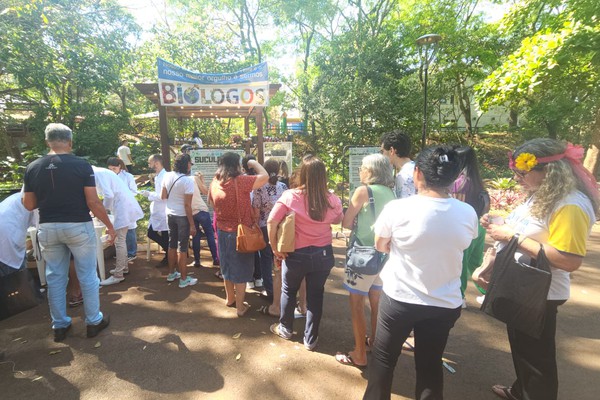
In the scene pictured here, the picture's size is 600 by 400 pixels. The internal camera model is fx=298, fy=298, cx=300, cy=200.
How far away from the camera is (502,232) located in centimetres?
191

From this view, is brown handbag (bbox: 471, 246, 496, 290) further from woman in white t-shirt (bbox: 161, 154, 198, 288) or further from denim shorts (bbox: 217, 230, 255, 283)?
woman in white t-shirt (bbox: 161, 154, 198, 288)

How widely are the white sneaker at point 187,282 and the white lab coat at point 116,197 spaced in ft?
3.92

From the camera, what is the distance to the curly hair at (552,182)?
1674 mm

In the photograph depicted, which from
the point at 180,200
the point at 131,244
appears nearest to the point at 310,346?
the point at 180,200

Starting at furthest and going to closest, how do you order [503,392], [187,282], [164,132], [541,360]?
[164,132], [187,282], [503,392], [541,360]

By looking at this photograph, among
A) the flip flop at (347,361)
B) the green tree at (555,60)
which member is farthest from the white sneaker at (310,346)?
the green tree at (555,60)

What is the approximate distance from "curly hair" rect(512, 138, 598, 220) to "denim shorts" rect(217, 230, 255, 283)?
105 inches

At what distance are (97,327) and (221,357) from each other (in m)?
1.43

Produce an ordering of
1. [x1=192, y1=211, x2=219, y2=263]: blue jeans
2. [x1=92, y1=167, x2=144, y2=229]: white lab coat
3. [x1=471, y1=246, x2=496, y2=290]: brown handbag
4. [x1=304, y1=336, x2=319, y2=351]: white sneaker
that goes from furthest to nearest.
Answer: [x1=192, y1=211, x2=219, y2=263]: blue jeans
[x1=92, y1=167, x2=144, y2=229]: white lab coat
[x1=304, y1=336, x2=319, y2=351]: white sneaker
[x1=471, y1=246, x2=496, y2=290]: brown handbag

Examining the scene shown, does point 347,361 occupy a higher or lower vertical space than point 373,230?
lower

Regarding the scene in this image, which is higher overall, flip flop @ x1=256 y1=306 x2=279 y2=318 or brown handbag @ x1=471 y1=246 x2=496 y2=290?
brown handbag @ x1=471 y1=246 x2=496 y2=290

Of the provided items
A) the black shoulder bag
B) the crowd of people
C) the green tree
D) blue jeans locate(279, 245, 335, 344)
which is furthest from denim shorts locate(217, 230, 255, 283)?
the green tree

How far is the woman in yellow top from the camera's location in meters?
1.62

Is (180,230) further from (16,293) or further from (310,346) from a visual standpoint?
(310,346)
